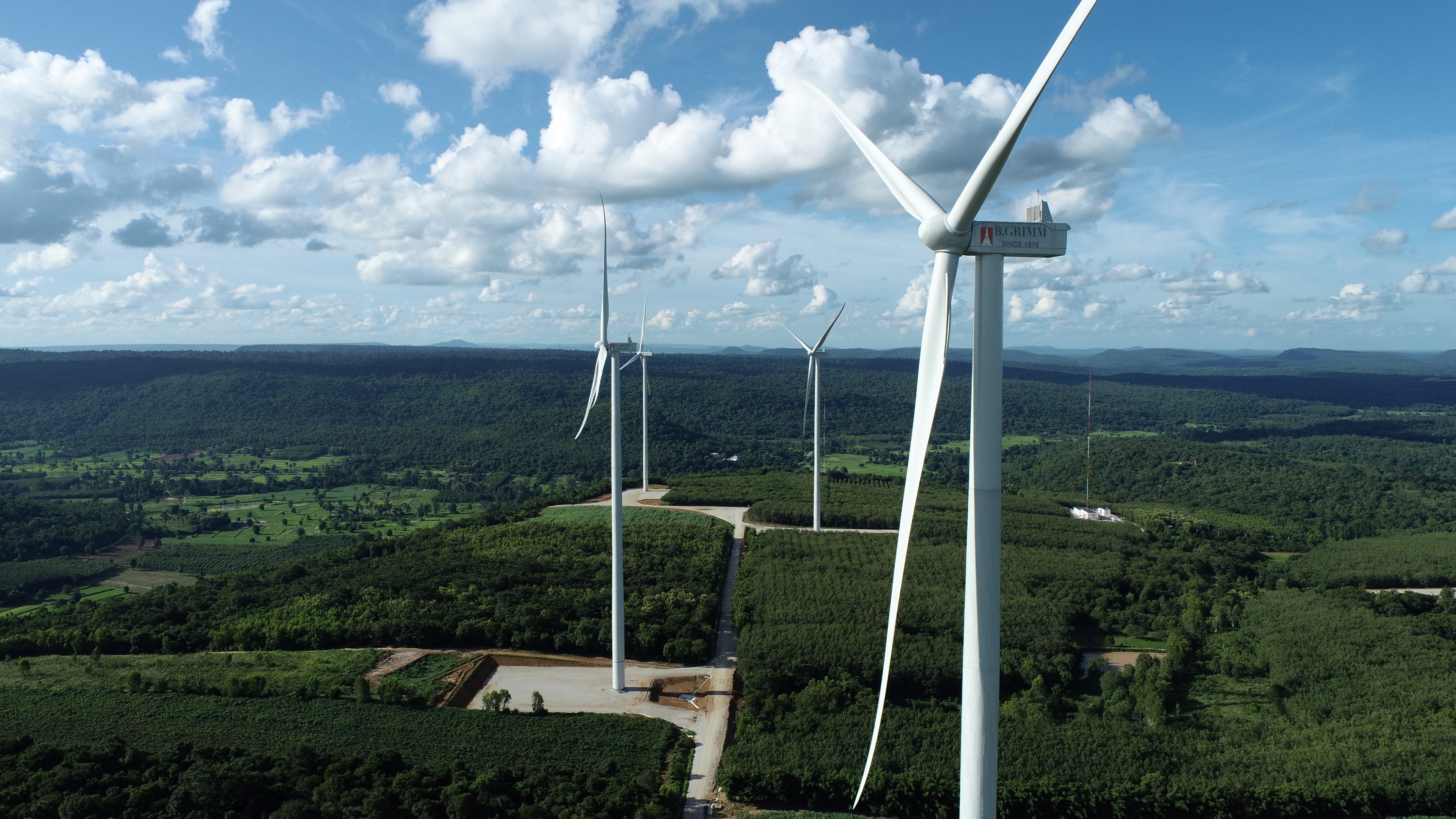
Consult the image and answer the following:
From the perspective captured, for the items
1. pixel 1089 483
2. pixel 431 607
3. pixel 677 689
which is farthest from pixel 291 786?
pixel 1089 483

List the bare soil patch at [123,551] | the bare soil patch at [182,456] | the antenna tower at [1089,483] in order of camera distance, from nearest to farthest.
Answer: the antenna tower at [1089,483]
the bare soil patch at [123,551]
the bare soil patch at [182,456]

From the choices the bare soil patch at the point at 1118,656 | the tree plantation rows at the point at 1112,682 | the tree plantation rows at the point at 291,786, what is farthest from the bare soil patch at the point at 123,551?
the bare soil patch at the point at 1118,656

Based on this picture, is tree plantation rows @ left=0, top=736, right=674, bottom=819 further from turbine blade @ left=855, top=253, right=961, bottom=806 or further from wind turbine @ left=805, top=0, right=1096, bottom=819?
turbine blade @ left=855, top=253, right=961, bottom=806

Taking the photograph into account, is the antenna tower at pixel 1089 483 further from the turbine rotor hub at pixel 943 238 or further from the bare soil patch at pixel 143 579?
the bare soil patch at pixel 143 579

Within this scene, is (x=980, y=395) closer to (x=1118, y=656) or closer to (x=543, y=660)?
(x=543, y=660)

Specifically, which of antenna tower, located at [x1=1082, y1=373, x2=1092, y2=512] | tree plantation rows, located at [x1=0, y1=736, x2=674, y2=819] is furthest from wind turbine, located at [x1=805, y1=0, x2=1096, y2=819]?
antenna tower, located at [x1=1082, y1=373, x2=1092, y2=512]

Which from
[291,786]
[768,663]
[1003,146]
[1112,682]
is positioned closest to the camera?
[1003,146]
